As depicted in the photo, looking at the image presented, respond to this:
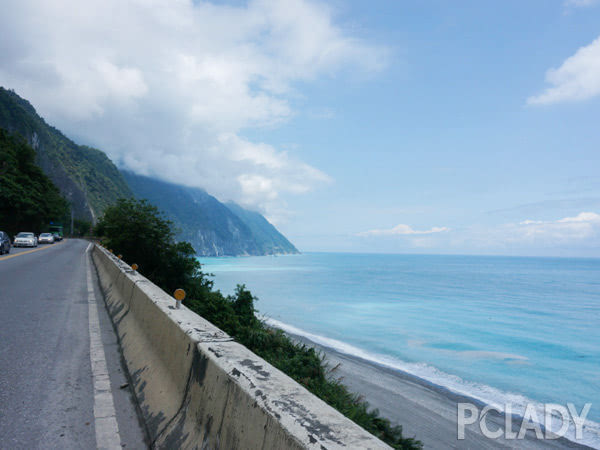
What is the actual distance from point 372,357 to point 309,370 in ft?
40.9

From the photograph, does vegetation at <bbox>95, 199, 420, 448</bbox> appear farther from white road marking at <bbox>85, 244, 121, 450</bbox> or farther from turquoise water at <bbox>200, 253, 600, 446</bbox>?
white road marking at <bbox>85, 244, 121, 450</bbox>

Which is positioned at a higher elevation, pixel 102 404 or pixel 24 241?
Answer: pixel 24 241

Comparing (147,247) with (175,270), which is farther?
(147,247)

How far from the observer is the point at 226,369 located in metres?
2.62

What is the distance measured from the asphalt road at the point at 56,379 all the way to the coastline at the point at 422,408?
929 cm

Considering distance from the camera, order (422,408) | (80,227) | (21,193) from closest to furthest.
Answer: (422,408) → (21,193) → (80,227)

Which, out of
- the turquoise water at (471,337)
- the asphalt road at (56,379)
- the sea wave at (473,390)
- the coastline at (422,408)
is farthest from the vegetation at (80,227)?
the asphalt road at (56,379)

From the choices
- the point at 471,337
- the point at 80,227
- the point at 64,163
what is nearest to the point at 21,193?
the point at 471,337

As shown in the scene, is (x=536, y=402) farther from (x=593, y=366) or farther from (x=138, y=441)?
(x=138, y=441)

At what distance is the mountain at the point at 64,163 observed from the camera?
101 metres

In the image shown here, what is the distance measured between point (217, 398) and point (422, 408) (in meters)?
13.4

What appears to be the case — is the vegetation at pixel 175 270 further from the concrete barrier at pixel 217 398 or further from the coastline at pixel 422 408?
the concrete barrier at pixel 217 398

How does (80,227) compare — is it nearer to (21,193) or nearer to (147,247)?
(21,193)

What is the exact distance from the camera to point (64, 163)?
129 metres
